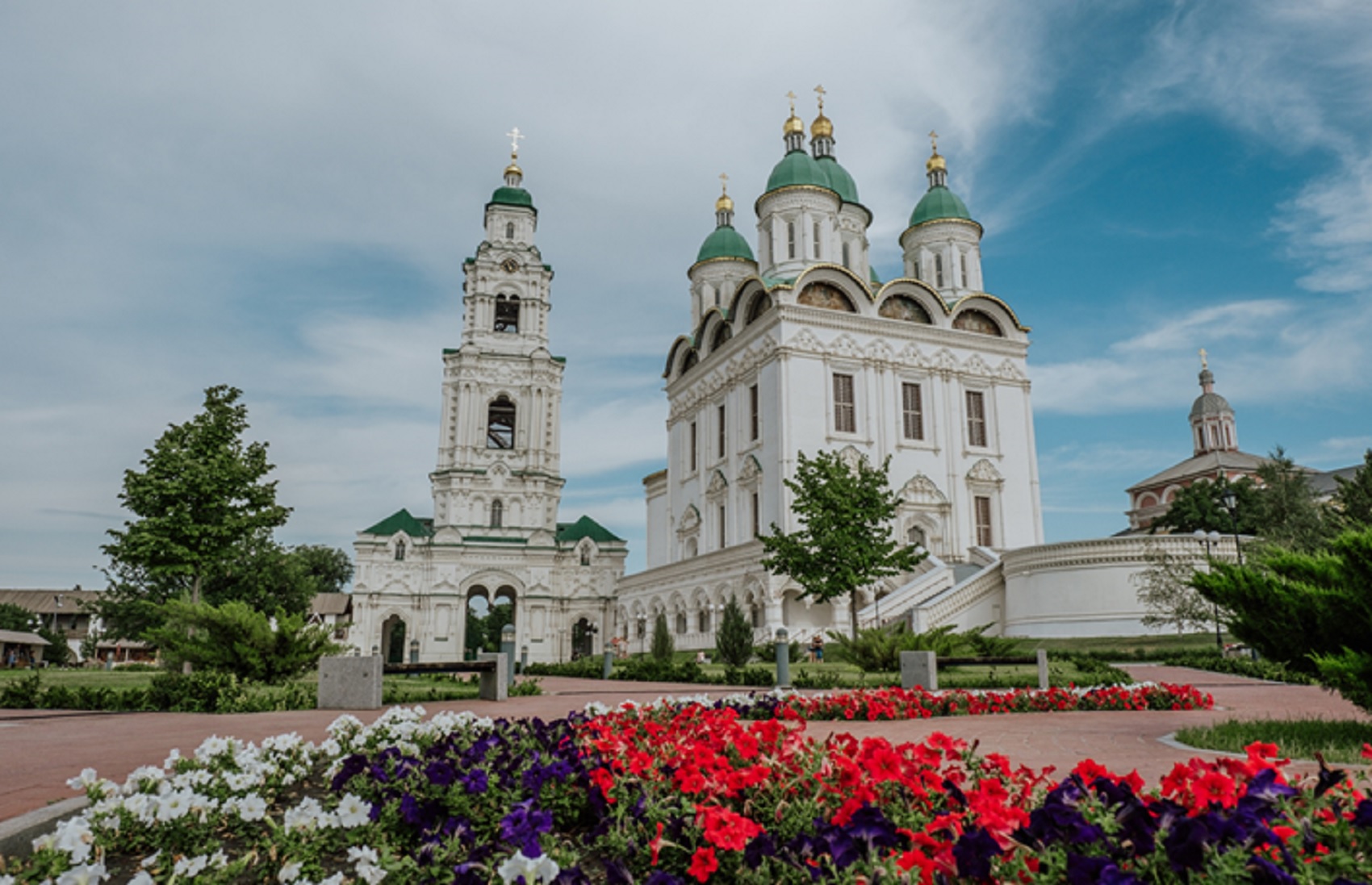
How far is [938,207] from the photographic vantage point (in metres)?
44.3

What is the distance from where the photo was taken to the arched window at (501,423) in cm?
5166

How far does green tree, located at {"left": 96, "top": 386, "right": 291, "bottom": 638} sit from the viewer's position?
22047 mm

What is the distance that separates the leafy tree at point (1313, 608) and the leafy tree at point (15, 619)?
213ft

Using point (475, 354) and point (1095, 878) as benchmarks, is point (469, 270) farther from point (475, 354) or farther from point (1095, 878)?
point (1095, 878)

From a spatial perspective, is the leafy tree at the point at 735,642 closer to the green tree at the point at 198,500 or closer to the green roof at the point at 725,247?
the green tree at the point at 198,500

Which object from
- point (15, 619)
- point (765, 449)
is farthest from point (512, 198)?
point (15, 619)

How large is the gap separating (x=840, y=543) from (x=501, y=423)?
3166 cm

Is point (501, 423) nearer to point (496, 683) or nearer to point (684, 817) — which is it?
point (496, 683)

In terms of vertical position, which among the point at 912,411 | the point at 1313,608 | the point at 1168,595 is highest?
the point at 912,411

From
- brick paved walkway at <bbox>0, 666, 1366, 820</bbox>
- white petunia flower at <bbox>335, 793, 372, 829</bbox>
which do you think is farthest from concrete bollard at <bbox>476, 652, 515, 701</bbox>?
white petunia flower at <bbox>335, 793, 372, 829</bbox>

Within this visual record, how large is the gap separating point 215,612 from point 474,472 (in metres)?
36.0

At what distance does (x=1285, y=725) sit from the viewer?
7.52 m

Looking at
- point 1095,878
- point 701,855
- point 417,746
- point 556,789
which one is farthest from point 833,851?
point 417,746

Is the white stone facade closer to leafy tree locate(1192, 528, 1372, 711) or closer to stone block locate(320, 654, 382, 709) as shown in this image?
stone block locate(320, 654, 382, 709)
